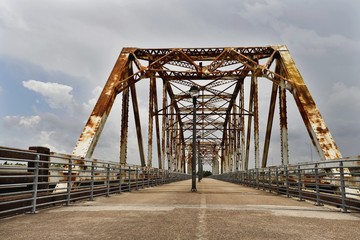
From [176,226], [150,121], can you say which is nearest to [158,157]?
[150,121]

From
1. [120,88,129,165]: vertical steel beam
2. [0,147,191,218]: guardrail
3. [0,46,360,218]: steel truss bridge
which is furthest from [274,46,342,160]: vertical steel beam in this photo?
[120,88,129,165]: vertical steel beam

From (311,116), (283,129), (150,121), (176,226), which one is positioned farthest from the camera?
(150,121)

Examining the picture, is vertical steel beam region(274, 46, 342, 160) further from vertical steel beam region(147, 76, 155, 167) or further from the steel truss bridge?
vertical steel beam region(147, 76, 155, 167)

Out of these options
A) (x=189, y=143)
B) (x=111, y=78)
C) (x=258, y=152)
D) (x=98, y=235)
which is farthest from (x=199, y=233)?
(x=189, y=143)

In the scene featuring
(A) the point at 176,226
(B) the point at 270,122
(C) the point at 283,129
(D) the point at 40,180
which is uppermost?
(B) the point at 270,122

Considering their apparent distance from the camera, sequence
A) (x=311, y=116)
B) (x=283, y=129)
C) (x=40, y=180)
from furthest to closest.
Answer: (x=283, y=129) → (x=311, y=116) → (x=40, y=180)

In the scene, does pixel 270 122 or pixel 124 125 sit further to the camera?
pixel 270 122

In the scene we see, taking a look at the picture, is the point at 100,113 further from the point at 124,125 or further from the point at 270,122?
the point at 270,122

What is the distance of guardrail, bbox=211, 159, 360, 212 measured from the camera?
8203 mm

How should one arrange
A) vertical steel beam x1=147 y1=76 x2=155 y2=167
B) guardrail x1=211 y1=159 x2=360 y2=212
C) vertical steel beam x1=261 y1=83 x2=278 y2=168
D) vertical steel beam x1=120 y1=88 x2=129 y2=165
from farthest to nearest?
vertical steel beam x1=147 y1=76 x2=155 y2=167, vertical steel beam x1=261 y1=83 x2=278 y2=168, vertical steel beam x1=120 y1=88 x2=129 y2=165, guardrail x1=211 y1=159 x2=360 y2=212

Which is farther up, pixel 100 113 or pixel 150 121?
pixel 150 121

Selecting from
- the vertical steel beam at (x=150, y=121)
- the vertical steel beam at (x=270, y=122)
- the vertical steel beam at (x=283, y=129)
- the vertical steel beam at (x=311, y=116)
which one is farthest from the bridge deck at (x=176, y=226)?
the vertical steel beam at (x=150, y=121)

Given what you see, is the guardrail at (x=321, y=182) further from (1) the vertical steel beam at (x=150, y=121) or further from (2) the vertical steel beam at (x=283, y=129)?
(1) the vertical steel beam at (x=150, y=121)

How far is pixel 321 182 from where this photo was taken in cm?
1251
